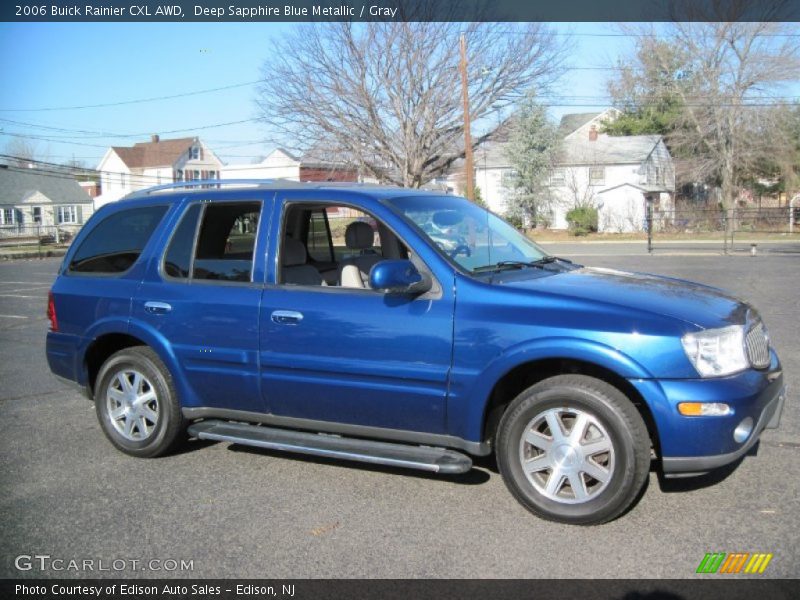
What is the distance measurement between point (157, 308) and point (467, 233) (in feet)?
7.11

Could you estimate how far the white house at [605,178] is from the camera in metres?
50.5

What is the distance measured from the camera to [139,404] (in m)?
5.47

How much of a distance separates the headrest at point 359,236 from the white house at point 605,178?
43770mm

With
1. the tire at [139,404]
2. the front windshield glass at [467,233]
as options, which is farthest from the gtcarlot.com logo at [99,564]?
the front windshield glass at [467,233]

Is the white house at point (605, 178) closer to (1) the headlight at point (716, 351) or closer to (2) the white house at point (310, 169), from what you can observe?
(2) the white house at point (310, 169)

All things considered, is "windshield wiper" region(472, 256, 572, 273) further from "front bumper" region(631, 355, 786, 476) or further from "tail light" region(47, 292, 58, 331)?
"tail light" region(47, 292, 58, 331)

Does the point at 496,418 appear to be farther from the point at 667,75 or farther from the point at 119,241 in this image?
the point at 667,75

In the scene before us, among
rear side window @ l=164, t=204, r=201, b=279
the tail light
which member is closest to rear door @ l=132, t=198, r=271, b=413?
rear side window @ l=164, t=204, r=201, b=279

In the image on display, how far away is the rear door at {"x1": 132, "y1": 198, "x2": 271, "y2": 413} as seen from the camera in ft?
16.4

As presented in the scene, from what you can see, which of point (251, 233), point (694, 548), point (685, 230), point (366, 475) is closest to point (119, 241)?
point (251, 233)

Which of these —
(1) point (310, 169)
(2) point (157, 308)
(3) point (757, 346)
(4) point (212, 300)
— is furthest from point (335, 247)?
(1) point (310, 169)

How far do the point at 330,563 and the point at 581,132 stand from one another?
212 ft

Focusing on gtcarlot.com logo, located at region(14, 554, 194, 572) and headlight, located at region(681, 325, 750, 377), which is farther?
headlight, located at region(681, 325, 750, 377)

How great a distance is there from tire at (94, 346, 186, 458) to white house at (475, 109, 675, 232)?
145 ft
